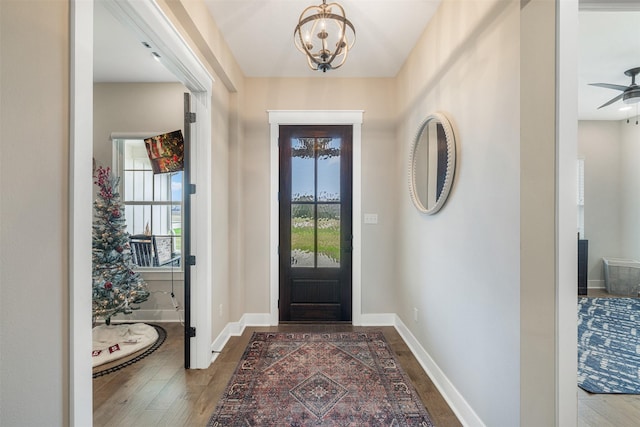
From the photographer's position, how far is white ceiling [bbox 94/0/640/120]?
2.14m

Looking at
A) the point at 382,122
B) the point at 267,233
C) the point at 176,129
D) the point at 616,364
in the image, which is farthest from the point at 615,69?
the point at 176,129

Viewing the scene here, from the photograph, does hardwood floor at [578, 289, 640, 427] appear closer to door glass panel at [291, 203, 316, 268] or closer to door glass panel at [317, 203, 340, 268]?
door glass panel at [317, 203, 340, 268]

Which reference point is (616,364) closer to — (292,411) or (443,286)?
(443,286)

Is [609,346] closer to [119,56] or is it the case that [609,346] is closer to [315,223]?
[315,223]

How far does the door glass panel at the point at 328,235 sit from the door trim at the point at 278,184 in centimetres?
21

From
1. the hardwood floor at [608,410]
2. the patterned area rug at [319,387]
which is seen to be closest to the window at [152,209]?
the patterned area rug at [319,387]

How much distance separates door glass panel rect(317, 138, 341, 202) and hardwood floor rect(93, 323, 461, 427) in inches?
71.1

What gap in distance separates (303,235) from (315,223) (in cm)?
20

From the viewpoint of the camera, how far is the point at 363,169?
3.28 m

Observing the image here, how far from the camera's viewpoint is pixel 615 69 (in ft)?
10.2

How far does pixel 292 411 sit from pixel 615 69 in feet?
15.6

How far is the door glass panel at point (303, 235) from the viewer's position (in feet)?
10.8

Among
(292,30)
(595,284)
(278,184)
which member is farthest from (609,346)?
(292,30)

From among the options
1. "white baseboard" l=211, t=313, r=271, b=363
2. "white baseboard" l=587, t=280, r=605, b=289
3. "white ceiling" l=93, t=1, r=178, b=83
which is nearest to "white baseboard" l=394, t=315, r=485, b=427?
"white baseboard" l=211, t=313, r=271, b=363
